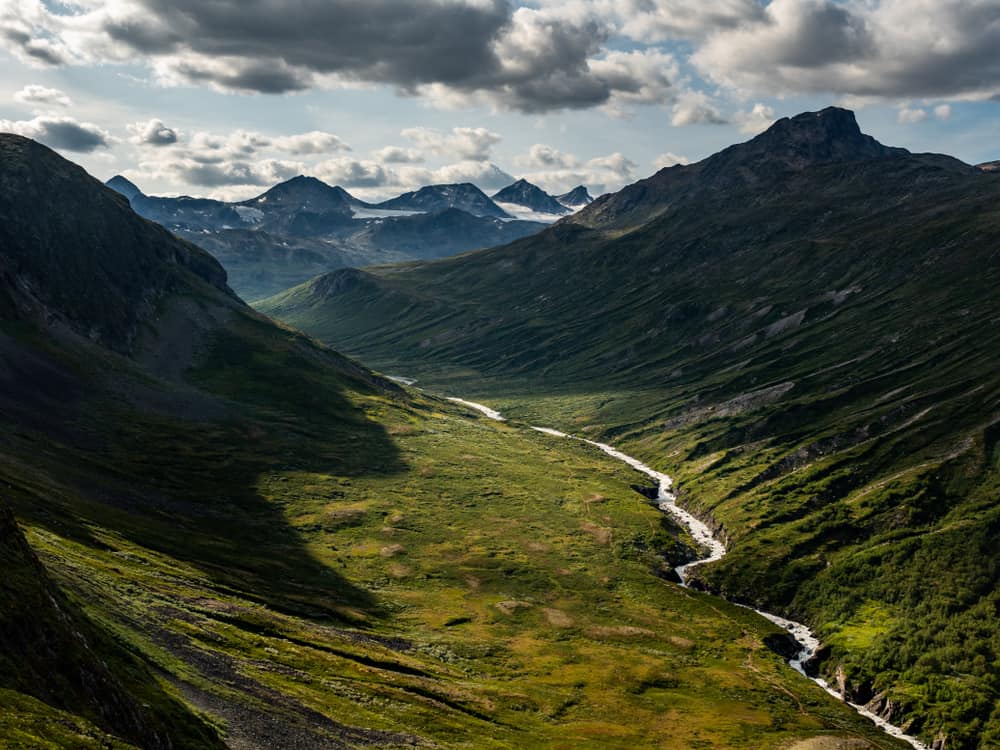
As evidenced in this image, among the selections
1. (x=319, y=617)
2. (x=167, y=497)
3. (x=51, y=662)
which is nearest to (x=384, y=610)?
(x=319, y=617)

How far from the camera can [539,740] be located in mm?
88375

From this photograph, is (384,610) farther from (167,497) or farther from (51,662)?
(51,662)

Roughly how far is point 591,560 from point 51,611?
440 ft

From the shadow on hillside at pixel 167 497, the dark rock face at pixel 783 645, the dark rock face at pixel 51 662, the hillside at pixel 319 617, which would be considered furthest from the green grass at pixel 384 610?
the dark rock face at pixel 51 662

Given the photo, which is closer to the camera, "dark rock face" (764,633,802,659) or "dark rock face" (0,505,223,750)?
"dark rock face" (0,505,223,750)

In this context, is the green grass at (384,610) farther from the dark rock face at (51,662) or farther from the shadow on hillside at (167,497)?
the dark rock face at (51,662)

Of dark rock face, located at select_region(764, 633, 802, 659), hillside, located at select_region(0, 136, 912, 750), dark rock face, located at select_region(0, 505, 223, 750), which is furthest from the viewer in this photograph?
dark rock face, located at select_region(764, 633, 802, 659)

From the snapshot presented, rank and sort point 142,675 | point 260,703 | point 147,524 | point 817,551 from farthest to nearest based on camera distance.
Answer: point 817,551, point 147,524, point 260,703, point 142,675

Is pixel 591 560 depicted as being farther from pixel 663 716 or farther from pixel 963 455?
pixel 963 455

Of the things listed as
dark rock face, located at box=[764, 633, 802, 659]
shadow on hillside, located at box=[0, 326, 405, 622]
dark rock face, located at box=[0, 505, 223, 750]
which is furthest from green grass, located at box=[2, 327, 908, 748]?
dark rock face, located at box=[0, 505, 223, 750]

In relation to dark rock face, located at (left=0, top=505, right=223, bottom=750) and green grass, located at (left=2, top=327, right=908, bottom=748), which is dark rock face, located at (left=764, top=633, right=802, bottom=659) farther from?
dark rock face, located at (left=0, top=505, right=223, bottom=750)

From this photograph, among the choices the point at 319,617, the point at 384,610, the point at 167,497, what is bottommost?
the point at 384,610

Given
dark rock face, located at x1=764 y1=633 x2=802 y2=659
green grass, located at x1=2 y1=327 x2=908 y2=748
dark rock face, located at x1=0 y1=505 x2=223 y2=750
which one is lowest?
dark rock face, located at x1=764 y1=633 x2=802 y2=659

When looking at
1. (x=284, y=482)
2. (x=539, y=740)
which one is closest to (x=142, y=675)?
(x=539, y=740)
